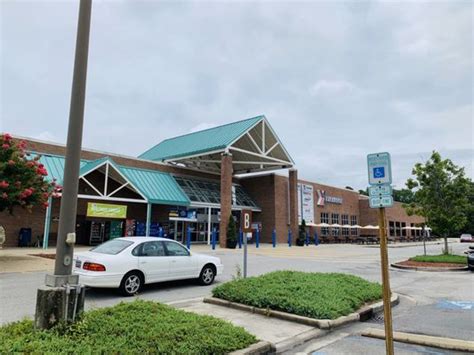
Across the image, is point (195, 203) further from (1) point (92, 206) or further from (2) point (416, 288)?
(2) point (416, 288)

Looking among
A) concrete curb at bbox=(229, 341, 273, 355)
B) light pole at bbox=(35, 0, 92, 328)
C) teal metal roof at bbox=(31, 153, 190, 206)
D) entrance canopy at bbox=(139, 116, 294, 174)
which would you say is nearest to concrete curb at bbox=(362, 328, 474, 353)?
concrete curb at bbox=(229, 341, 273, 355)

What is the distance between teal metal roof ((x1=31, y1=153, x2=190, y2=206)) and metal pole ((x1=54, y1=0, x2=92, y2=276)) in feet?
63.1

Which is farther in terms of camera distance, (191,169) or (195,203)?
(191,169)

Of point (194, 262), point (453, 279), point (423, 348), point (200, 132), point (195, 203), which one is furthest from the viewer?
point (200, 132)

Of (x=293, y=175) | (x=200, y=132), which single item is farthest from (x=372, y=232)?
(x=200, y=132)

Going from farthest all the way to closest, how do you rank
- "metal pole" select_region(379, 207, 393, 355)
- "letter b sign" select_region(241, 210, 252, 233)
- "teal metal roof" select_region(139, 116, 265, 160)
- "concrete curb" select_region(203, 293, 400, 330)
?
"teal metal roof" select_region(139, 116, 265, 160) < "letter b sign" select_region(241, 210, 252, 233) < "concrete curb" select_region(203, 293, 400, 330) < "metal pole" select_region(379, 207, 393, 355)

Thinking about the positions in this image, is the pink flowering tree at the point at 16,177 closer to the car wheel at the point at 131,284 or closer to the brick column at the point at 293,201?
the car wheel at the point at 131,284

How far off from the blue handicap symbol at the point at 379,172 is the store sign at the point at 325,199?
4177 cm

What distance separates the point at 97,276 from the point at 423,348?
6995 millimetres

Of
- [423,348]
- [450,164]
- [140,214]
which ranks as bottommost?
[423,348]

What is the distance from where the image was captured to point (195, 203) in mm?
30672

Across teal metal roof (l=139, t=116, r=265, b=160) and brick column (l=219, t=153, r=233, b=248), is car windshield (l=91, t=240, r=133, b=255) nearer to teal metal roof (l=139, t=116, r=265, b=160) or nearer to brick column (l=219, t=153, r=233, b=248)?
brick column (l=219, t=153, r=233, b=248)

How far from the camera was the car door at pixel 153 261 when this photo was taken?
9922mm

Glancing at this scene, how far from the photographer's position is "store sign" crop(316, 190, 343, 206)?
4628 centimetres
